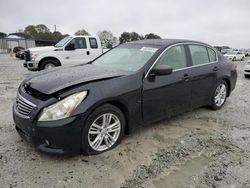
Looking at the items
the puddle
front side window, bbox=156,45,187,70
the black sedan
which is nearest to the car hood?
the black sedan

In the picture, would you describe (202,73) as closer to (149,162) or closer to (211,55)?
(211,55)

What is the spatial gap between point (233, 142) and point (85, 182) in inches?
94.5

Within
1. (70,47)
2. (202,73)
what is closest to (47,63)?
(70,47)

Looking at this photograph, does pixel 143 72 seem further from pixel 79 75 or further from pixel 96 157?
pixel 96 157

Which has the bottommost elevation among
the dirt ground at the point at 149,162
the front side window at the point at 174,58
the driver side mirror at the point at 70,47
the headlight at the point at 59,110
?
the dirt ground at the point at 149,162

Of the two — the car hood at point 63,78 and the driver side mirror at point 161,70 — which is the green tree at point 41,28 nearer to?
the car hood at point 63,78

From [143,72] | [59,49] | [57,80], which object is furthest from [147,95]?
[59,49]

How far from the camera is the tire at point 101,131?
9.41 ft

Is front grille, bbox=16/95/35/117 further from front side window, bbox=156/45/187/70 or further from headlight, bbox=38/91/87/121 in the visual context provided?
front side window, bbox=156/45/187/70

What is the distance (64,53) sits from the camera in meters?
9.44

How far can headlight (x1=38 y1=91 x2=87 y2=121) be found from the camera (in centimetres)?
266

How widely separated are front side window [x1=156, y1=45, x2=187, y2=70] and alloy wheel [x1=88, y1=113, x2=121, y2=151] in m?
1.20

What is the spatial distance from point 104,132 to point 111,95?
0.52 meters

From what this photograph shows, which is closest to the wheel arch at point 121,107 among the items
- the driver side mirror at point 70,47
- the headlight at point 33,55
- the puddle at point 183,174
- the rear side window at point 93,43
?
the puddle at point 183,174
